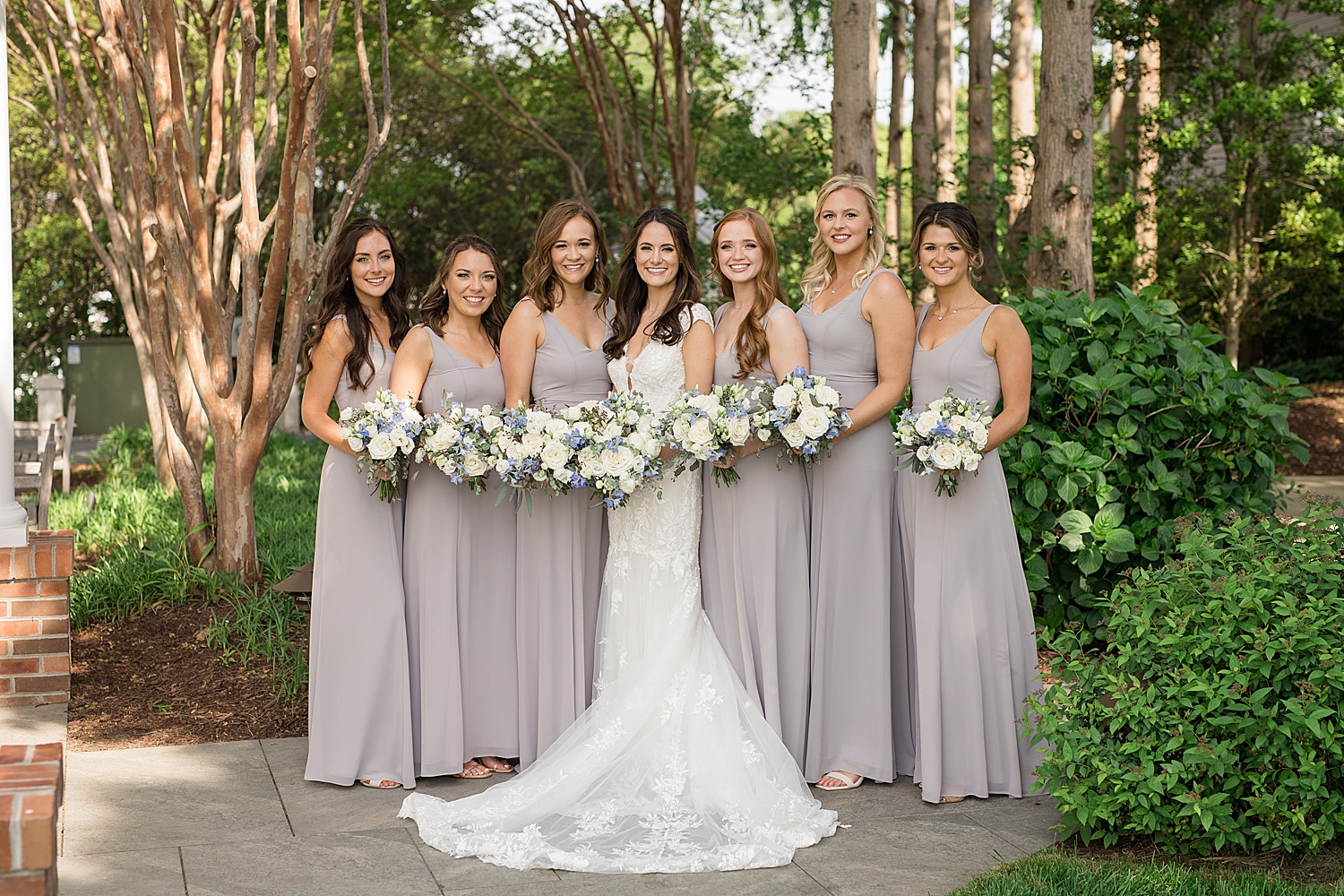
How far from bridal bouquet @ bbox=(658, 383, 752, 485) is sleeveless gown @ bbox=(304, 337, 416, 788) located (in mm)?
1272

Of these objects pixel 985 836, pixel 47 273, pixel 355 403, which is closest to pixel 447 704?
pixel 355 403

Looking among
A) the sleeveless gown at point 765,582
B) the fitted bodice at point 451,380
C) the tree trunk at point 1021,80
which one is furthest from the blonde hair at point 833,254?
the tree trunk at point 1021,80

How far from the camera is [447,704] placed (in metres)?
4.95

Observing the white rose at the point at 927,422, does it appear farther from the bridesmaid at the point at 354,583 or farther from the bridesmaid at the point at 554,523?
the bridesmaid at the point at 354,583

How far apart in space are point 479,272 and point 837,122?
445 cm

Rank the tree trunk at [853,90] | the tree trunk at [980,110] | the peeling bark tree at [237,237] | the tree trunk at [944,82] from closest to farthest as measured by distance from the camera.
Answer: the peeling bark tree at [237,237] → the tree trunk at [853,90] → the tree trunk at [980,110] → the tree trunk at [944,82]

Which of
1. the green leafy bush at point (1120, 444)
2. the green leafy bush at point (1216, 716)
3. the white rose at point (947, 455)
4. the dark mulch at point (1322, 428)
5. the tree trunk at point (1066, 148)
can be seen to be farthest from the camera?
the dark mulch at point (1322, 428)

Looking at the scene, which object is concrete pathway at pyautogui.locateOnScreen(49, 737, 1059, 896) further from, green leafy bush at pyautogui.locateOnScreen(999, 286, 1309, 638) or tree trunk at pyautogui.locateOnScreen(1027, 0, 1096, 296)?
tree trunk at pyautogui.locateOnScreen(1027, 0, 1096, 296)

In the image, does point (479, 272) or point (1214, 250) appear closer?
point (479, 272)

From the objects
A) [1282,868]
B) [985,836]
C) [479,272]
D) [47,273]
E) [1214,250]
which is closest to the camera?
[1282,868]

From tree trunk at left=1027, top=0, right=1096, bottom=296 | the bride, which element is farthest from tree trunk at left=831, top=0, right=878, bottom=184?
the bride

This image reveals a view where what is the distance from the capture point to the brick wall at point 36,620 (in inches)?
220

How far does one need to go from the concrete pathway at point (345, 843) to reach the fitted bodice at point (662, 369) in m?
1.70

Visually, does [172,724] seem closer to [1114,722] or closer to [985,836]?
[985,836]
